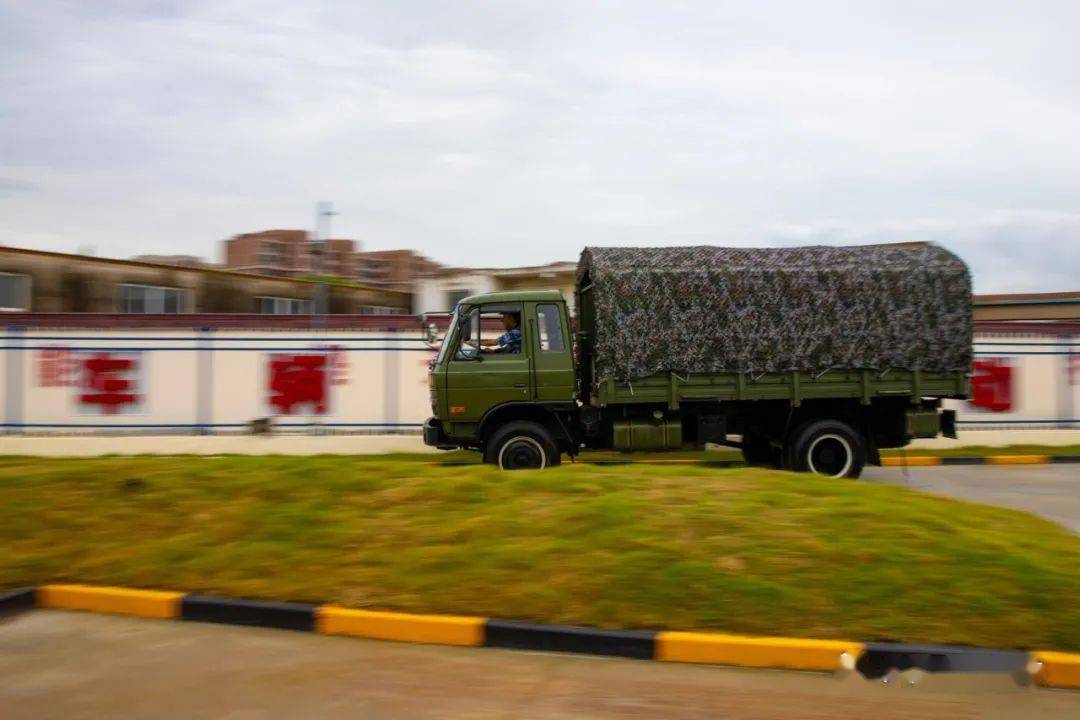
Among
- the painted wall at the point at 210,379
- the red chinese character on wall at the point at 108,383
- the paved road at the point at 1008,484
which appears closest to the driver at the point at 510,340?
the paved road at the point at 1008,484

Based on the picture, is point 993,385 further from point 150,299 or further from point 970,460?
point 150,299

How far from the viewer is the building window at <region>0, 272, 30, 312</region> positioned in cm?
2489

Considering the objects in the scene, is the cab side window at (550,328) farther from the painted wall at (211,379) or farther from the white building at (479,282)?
the white building at (479,282)

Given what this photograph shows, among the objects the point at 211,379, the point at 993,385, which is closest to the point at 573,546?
the point at 211,379

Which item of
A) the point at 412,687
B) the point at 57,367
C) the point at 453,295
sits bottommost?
the point at 412,687

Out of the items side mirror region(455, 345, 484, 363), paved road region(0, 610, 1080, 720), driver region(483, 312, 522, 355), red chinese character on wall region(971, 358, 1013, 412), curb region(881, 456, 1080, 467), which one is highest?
driver region(483, 312, 522, 355)

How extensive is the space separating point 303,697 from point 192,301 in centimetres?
2655

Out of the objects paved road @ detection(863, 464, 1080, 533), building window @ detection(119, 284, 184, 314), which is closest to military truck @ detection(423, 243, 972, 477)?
paved road @ detection(863, 464, 1080, 533)

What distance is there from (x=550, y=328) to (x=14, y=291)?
64.2 ft

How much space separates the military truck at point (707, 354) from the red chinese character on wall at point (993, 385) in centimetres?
822

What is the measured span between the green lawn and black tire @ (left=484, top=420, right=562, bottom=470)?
3.15 metres

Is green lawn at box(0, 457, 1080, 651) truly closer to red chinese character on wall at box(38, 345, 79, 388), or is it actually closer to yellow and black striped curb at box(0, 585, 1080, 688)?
yellow and black striped curb at box(0, 585, 1080, 688)

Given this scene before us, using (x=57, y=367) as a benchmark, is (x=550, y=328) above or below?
above

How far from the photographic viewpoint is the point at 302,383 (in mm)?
18625
